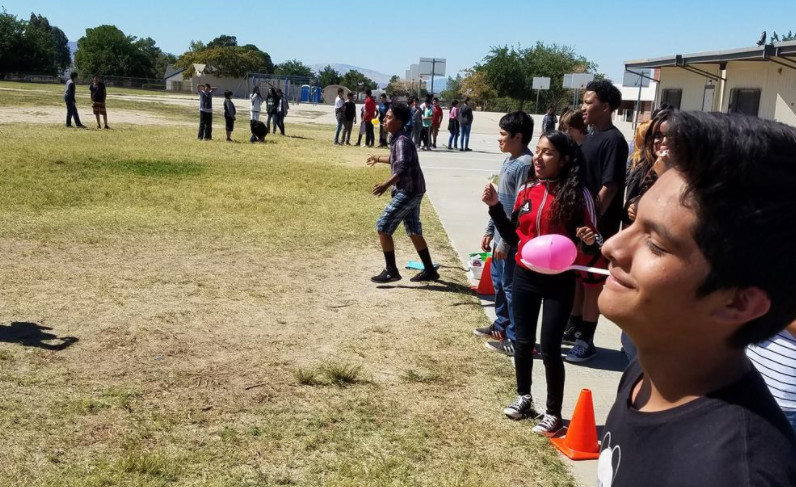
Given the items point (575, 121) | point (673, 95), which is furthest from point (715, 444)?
point (673, 95)

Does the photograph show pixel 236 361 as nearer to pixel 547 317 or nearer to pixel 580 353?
pixel 547 317

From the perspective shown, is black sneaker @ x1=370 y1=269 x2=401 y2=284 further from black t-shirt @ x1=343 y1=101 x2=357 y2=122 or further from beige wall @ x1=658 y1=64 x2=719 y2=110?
beige wall @ x1=658 y1=64 x2=719 y2=110

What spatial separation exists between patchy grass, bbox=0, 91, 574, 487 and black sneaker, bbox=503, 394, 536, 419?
0.21 ft

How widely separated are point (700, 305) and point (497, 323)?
4.87 m

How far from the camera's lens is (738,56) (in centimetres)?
2328

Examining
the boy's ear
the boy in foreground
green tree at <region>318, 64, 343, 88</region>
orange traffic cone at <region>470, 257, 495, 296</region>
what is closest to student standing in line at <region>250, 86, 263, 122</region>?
orange traffic cone at <region>470, 257, 495, 296</region>

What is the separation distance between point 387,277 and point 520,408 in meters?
Answer: 3.44

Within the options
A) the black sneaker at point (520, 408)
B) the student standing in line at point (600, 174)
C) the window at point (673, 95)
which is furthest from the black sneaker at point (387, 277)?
the window at point (673, 95)

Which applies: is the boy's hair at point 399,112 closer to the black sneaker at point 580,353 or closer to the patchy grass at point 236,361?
the patchy grass at point 236,361

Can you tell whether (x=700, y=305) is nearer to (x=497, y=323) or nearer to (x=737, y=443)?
(x=737, y=443)

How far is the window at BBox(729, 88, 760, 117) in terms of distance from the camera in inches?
963

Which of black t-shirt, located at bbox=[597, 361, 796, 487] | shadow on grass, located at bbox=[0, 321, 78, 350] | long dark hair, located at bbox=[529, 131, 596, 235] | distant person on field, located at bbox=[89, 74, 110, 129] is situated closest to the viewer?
black t-shirt, located at bbox=[597, 361, 796, 487]

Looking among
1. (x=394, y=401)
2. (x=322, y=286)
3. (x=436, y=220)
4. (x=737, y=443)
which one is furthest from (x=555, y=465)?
(x=436, y=220)

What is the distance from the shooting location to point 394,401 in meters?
4.72
